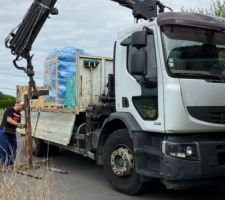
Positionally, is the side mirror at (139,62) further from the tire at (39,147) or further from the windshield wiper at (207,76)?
the tire at (39,147)

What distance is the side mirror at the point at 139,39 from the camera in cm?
713

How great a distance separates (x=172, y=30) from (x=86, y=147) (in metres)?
3.20

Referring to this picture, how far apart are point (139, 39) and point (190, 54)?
773 millimetres

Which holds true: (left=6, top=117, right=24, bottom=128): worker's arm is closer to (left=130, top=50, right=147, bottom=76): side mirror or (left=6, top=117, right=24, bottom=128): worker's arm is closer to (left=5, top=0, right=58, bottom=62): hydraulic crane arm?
(left=5, top=0, right=58, bottom=62): hydraulic crane arm

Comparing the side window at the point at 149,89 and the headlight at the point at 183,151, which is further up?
the side window at the point at 149,89

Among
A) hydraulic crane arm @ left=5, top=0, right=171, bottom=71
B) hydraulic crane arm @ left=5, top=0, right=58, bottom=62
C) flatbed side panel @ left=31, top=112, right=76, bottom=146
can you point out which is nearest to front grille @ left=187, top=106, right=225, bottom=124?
hydraulic crane arm @ left=5, top=0, right=171, bottom=71

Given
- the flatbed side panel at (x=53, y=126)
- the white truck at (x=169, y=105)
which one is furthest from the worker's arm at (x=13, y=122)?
the white truck at (x=169, y=105)

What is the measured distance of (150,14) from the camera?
955 centimetres

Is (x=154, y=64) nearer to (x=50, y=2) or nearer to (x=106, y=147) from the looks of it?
(x=106, y=147)

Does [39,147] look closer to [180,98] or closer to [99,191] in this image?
[99,191]

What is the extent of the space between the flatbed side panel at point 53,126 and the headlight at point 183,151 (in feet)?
10.9

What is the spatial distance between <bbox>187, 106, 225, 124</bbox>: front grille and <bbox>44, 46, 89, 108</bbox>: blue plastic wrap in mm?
3386

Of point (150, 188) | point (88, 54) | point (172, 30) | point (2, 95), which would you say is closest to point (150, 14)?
point (88, 54)

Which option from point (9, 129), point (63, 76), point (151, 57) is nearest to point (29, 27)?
point (63, 76)
